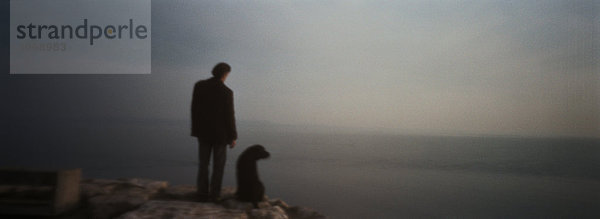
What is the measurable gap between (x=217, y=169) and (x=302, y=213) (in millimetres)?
1489

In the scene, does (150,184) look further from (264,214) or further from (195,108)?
(264,214)

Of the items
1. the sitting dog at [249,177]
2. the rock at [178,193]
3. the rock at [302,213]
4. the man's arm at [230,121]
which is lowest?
the rock at [302,213]

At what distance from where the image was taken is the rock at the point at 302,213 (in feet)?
12.7

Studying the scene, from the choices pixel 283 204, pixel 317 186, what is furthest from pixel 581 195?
pixel 283 204

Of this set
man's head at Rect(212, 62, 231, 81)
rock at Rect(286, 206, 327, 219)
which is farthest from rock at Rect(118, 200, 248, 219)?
rock at Rect(286, 206, 327, 219)

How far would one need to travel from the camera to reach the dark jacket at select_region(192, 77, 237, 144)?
2879mm

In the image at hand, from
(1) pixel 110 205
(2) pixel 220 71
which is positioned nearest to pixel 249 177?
(2) pixel 220 71

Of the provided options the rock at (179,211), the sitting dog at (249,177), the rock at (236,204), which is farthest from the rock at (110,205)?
the sitting dog at (249,177)

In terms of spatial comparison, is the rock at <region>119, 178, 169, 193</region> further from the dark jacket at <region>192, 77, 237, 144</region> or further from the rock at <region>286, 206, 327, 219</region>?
the rock at <region>286, 206, 327, 219</region>

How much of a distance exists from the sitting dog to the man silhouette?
0.63 ft

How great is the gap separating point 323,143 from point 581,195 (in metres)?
50.1

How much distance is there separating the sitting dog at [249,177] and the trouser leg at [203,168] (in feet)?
0.98

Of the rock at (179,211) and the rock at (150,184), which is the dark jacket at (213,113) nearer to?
the rock at (179,211)

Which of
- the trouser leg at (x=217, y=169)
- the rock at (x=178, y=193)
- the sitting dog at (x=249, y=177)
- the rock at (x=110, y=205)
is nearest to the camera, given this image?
the rock at (x=110, y=205)
